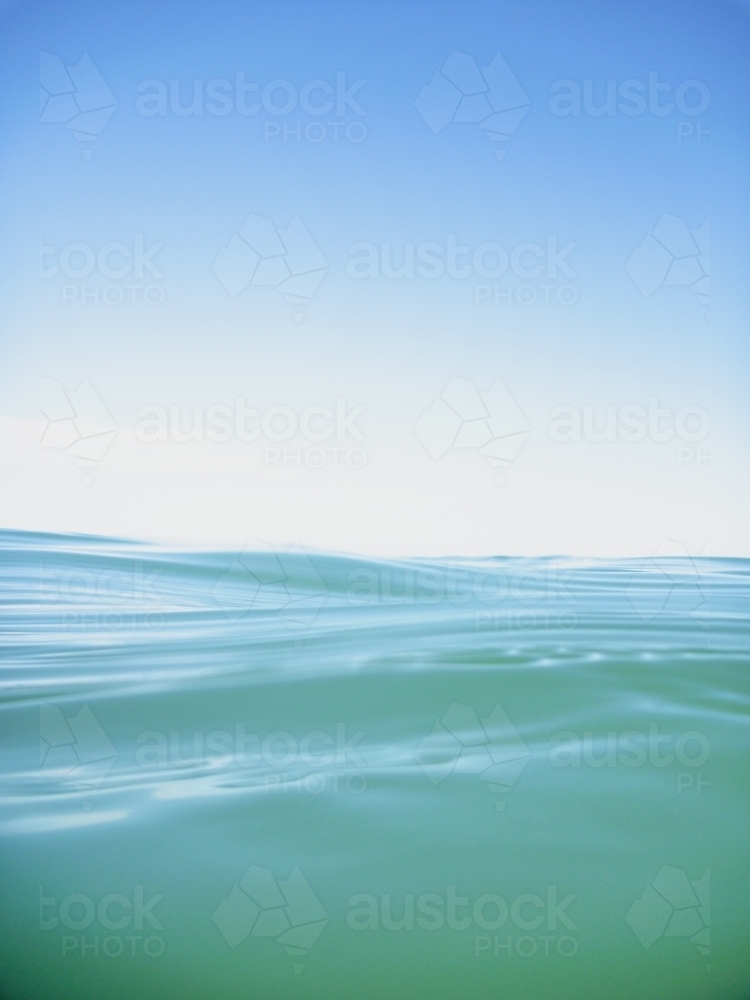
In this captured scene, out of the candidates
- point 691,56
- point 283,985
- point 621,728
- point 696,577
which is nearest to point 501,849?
point 283,985

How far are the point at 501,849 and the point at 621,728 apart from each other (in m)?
0.58

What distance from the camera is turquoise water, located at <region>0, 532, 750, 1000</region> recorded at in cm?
106

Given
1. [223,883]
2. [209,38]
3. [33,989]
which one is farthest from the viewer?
[209,38]

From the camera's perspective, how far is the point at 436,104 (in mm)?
2252

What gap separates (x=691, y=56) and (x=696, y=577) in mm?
2024

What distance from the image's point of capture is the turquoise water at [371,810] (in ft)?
3.48

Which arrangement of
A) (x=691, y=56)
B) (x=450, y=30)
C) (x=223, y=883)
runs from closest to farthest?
(x=223, y=883) < (x=691, y=56) < (x=450, y=30)

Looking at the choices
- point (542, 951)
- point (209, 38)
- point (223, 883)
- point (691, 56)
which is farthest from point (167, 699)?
point (691, 56)

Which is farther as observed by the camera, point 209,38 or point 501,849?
point 209,38

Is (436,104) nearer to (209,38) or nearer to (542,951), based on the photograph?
(209,38)

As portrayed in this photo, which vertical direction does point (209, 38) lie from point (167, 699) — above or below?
above

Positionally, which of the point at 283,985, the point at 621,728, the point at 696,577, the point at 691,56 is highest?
the point at 691,56

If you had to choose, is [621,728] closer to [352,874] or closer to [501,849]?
[501,849]

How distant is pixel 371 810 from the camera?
52.1 inches
